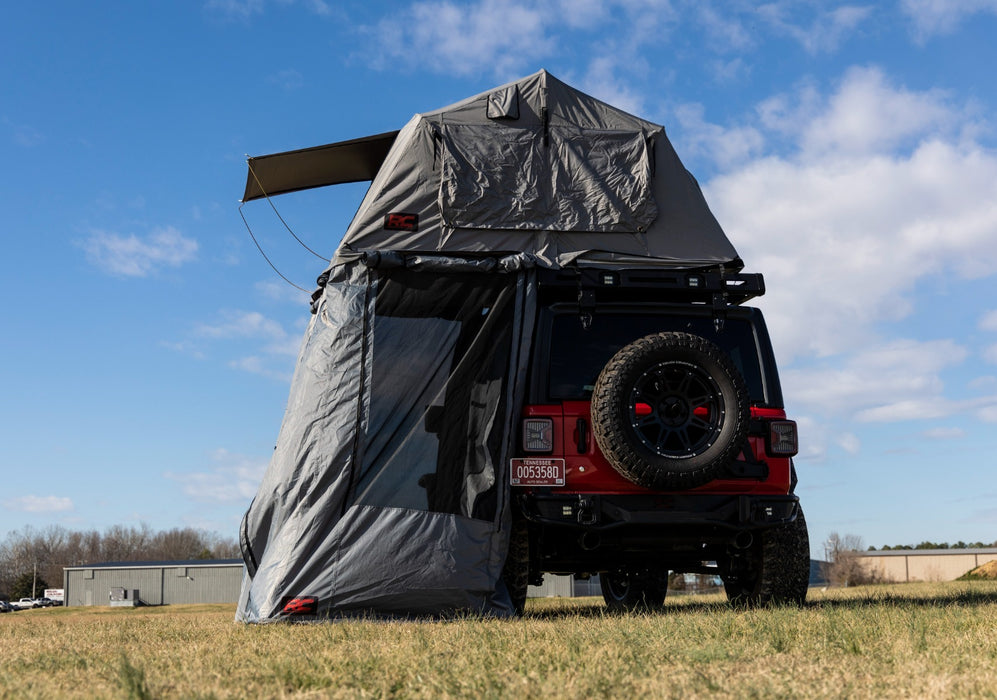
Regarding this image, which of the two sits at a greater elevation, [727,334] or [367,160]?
[367,160]

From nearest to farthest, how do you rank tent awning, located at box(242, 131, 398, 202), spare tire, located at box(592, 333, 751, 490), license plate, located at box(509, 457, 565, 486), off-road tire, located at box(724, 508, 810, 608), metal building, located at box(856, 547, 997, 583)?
spare tire, located at box(592, 333, 751, 490) < license plate, located at box(509, 457, 565, 486) < off-road tire, located at box(724, 508, 810, 608) < tent awning, located at box(242, 131, 398, 202) < metal building, located at box(856, 547, 997, 583)

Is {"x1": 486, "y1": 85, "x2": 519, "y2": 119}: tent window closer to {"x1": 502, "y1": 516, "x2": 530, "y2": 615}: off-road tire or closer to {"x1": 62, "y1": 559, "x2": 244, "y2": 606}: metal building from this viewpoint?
{"x1": 502, "y1": 516, "x2": 530, "y2": 615}: off-road tire

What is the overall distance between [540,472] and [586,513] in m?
0.43

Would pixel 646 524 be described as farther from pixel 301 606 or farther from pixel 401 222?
pixel 401 222

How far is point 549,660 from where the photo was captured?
360cm

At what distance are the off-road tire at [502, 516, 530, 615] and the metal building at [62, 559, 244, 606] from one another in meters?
55.0

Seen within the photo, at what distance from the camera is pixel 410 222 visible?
723cm

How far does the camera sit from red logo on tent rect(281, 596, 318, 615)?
6.09m

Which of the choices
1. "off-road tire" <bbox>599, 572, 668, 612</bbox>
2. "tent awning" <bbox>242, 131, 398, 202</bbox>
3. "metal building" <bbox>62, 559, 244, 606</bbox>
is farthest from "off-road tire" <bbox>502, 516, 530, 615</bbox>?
"metal building" <bbox>62, 559, 244, 606</bbox>

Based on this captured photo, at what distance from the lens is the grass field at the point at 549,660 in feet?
10.0

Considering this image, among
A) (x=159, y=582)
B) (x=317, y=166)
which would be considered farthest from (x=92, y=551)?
(x=317, y=166)

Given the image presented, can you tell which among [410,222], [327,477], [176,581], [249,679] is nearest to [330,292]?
[410,222]

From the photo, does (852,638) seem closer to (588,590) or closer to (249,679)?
(249,679)

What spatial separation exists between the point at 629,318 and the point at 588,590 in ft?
131
